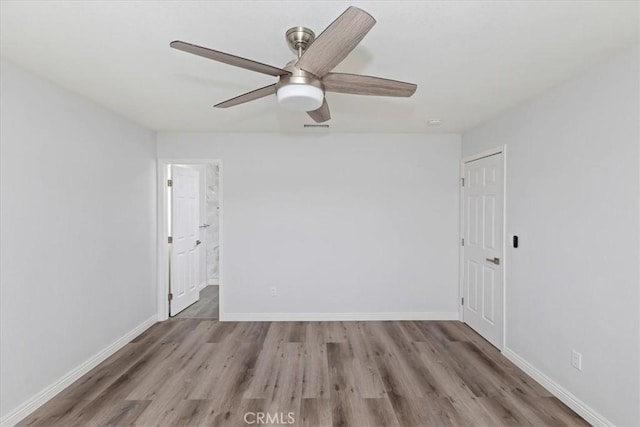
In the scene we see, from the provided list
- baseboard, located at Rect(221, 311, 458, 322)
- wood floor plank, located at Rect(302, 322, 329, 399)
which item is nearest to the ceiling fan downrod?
wood floor plank, located at Rect(302, 322, 329, 399)

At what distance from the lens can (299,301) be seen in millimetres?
3910

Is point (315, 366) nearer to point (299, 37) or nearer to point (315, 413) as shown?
point (315, 413)

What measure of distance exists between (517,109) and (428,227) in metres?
1.65

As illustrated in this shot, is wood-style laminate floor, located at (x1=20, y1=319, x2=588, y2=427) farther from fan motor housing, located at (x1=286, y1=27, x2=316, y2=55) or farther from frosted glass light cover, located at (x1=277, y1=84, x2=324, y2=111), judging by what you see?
fan motor housing, located at (x1=286, y1=27, x2=316, y2=55)

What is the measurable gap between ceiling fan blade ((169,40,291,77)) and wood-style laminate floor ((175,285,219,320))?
11.4ft

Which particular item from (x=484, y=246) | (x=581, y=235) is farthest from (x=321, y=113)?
(x=484, y=246)

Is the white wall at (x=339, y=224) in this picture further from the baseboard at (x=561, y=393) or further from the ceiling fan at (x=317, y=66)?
the ceiling fan at (x=317, y=66)

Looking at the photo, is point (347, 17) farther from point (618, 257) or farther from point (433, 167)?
point (433, 167)

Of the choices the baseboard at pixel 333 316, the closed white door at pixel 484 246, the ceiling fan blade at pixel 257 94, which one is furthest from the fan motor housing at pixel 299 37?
the baseboard at pixel 333 316

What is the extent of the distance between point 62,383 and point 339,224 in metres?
2.98

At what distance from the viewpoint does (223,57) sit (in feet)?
4.08

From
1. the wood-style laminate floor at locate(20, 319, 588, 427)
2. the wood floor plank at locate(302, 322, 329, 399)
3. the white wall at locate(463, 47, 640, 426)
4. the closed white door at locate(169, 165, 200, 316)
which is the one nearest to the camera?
the white wall at locate(463, 47, 640, 426)

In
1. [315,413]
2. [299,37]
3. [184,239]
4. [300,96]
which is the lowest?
[315,413]

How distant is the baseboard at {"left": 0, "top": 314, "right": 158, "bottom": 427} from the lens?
203 centimetres
